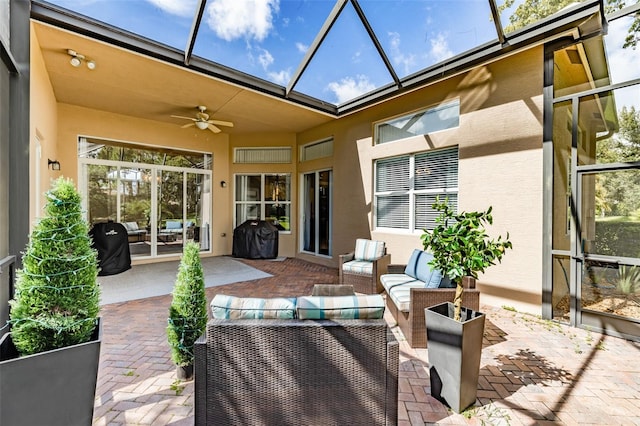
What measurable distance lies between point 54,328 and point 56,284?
24 cm

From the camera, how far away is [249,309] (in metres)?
1.92

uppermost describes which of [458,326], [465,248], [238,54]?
[238,54]

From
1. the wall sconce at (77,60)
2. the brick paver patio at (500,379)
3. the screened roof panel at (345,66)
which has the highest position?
the screened roof panel at (345,66)

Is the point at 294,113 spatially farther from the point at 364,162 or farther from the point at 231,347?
the point at 231,347

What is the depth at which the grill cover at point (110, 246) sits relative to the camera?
609 cm

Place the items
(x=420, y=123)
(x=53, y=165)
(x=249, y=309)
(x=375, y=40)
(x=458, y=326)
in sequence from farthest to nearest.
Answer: (x=53, y=165) < (x=420, y=123) < (x=375, y=40) < (x=458, y=326) < (x=249, y=309)

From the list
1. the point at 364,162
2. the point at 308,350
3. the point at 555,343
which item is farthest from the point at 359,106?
the point at 308,350

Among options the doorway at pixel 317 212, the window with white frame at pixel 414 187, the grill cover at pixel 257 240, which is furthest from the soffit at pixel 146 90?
the grill cover at pixel 257 240

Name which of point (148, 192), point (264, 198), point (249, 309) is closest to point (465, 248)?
point (249, 309)

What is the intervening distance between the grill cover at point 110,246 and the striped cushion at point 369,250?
5.09 meters

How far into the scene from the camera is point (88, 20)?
12.3 feet

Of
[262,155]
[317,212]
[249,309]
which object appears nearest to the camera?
[249,309]

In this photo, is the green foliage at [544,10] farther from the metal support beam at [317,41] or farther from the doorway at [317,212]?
the doorway at [317,212]

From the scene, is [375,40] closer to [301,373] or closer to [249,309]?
[249,309]
